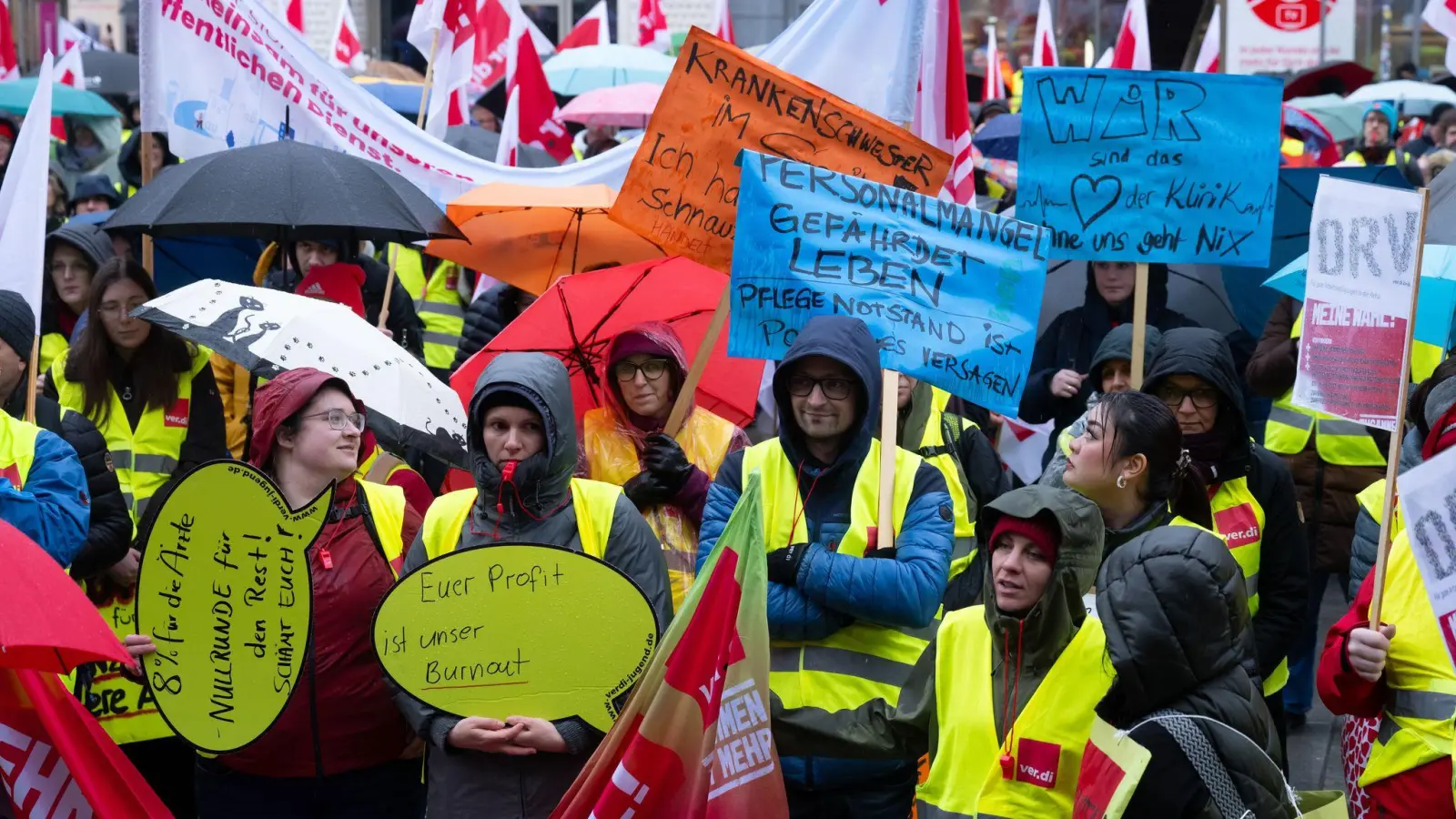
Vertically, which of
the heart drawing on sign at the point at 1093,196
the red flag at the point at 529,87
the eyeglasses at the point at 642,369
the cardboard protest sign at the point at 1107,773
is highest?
the red flag at the point at 529,87

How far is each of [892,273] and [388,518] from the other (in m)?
1.44

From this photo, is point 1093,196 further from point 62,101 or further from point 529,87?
point 62,101

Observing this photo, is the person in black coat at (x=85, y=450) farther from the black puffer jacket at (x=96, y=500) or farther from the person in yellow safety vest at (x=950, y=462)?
A: the person in yellow safety vest at (x=950, y=462)

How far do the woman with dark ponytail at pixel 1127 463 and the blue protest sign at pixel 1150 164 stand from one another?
1.34m

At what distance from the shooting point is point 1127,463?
447 centimetres

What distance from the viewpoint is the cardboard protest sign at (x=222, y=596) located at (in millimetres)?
3896

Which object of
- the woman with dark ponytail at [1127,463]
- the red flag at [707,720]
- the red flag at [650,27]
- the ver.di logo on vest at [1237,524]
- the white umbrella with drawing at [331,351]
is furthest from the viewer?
the red flag at [650,27]

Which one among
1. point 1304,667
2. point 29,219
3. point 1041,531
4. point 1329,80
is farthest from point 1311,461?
point 1329,80

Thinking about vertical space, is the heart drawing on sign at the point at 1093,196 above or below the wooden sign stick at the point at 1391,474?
above

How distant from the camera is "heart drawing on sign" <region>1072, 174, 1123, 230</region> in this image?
579 centimetres

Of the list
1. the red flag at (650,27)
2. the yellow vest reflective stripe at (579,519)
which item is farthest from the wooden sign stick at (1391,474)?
the red flag at (650,27)

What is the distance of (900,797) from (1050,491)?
0.99 meters

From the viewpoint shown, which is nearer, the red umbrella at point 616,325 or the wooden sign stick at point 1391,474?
the wooden sign stick at point 1391,474

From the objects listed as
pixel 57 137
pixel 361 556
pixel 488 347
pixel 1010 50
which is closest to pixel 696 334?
pixel 488 347
